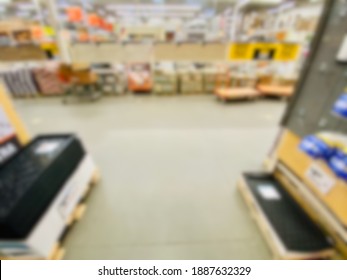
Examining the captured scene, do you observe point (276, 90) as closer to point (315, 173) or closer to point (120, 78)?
point (315, 173)

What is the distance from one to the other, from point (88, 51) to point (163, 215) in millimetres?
4293

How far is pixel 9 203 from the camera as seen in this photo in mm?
1053

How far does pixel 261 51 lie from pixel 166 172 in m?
4.32

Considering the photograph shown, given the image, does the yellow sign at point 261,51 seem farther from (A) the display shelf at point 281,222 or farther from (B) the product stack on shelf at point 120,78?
(A) the display shelf at point 281,222

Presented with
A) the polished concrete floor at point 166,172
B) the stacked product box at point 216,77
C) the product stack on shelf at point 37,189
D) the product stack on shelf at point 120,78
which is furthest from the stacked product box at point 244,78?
the product stack on shelf at point 37,189

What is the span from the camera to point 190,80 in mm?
4828

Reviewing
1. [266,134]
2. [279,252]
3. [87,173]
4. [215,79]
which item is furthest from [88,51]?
[279,252]

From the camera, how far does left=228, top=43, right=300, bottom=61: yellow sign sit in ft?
14.7

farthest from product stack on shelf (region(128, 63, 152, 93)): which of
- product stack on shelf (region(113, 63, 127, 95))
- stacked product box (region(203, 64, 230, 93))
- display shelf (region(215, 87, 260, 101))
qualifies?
display shelf (region(215, 87, 260, 101))

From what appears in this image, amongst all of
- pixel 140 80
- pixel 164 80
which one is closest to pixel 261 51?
pixel 164 80

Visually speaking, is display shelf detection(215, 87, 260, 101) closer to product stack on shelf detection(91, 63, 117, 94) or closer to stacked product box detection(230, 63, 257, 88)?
stacked product box detection(230, 63, 257, 88)

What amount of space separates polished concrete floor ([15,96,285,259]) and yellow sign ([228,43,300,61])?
1.34m

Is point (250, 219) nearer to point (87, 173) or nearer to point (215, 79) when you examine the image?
point (87, 173)

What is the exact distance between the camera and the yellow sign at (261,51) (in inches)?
177
